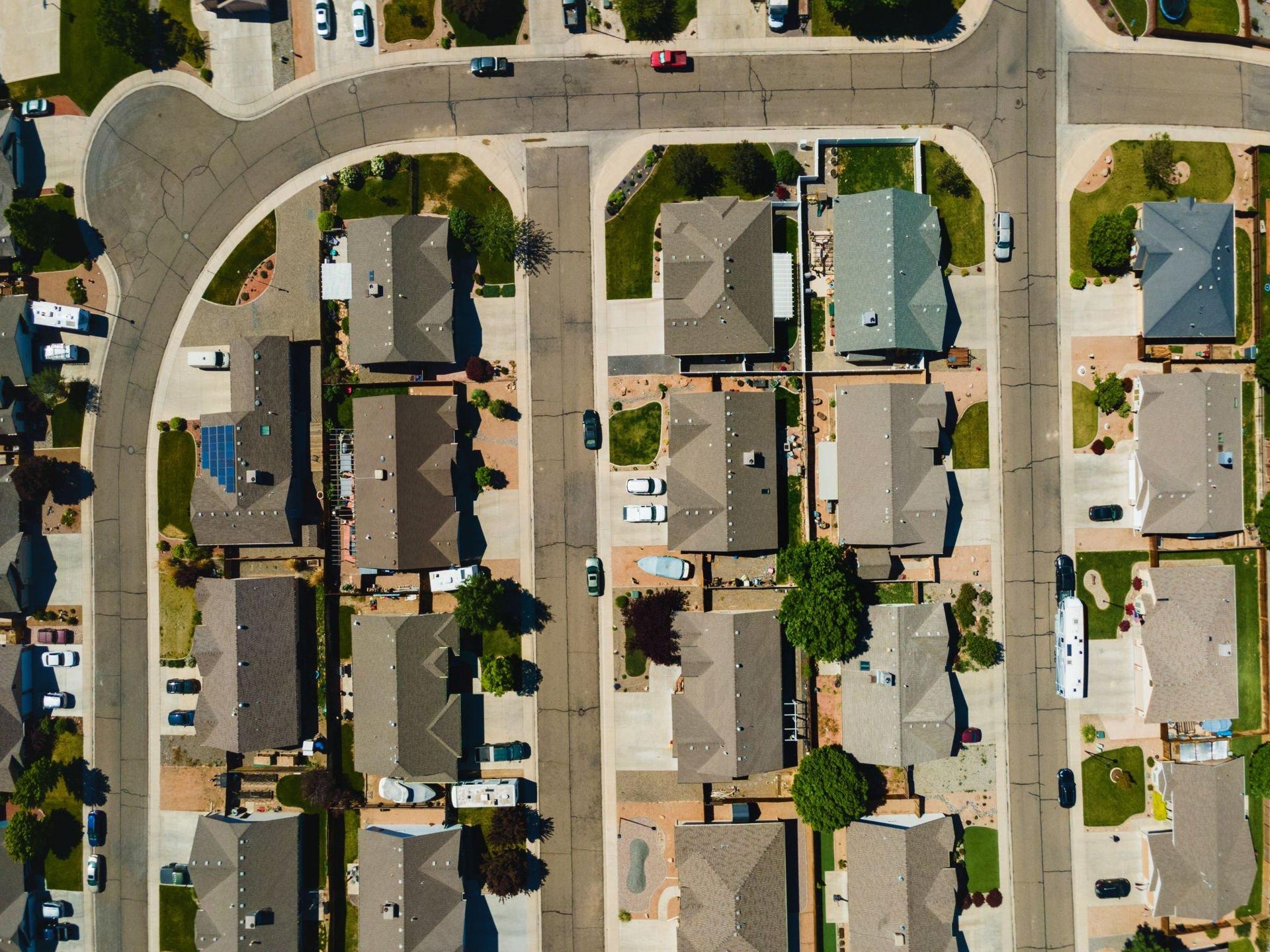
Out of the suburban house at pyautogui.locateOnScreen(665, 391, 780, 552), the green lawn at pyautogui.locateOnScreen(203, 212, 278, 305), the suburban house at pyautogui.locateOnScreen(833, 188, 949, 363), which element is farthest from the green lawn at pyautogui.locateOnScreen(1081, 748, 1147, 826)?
the green lawn at pyautogui.locateOnScreen(203, 212, 278, 305)

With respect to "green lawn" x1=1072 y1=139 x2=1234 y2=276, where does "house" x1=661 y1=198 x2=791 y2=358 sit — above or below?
below

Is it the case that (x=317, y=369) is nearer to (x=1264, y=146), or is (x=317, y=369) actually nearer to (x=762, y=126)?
(x=762, y=126)

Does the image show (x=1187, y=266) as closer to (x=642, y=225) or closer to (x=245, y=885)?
(x=642, y=225)

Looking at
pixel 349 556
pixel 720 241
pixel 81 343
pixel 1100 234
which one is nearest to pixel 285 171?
pixel 81 343

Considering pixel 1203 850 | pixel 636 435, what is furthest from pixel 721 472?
pixel 1203 850

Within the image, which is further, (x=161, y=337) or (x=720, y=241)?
(x=161, y=337)

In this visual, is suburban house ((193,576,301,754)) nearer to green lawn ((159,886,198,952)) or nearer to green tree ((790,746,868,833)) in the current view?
green lawn ((159,886,198,952))
